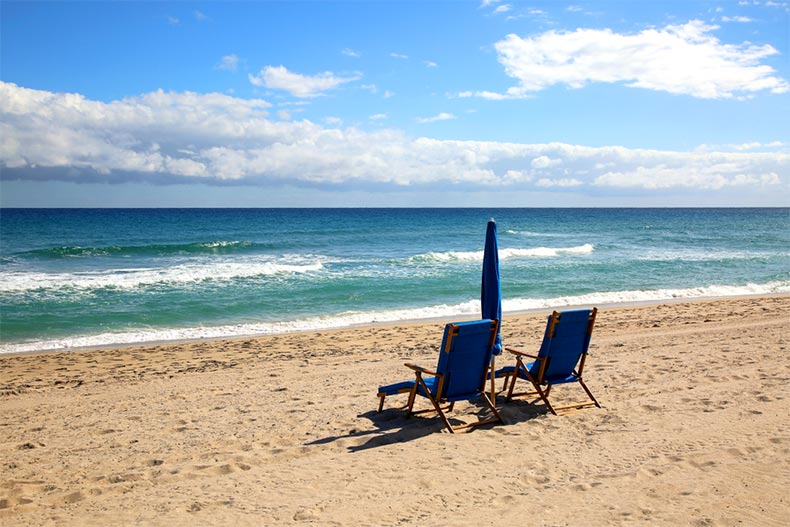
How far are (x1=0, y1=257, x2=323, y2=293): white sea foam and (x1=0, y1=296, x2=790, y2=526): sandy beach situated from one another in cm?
1054

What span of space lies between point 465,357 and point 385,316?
879cm

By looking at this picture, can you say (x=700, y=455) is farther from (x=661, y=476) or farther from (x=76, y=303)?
(x=76, y=303)

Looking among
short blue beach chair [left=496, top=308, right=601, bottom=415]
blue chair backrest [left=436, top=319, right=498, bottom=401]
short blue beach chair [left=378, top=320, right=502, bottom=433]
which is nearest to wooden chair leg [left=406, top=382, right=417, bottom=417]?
short blue beach chair [left=378, top=320, right=502, bottom=433]

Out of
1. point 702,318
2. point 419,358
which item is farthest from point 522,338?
point 702,318

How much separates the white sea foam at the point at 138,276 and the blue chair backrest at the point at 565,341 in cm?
1585

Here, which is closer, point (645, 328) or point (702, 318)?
point (645, 328)

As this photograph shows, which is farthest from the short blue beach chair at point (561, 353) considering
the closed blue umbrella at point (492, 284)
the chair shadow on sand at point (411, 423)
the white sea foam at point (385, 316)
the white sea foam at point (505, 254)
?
the white sea foam at point (505, 254)

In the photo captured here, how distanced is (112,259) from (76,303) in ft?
45.3

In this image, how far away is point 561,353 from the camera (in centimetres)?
637

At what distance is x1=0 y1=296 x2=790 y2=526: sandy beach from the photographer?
4.06 metres

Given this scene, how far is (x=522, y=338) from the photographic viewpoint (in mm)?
10938

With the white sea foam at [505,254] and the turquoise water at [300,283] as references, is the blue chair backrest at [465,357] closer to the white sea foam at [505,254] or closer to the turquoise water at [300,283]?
the turquoise water at [300,283]

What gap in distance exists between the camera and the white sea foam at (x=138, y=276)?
18828mm

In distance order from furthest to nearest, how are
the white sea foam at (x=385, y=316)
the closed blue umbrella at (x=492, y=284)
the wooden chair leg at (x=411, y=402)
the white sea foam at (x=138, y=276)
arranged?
the white sea foam at (x=138, y=276) → the white sea foam at (x=385, y=316) → the closed blue umbrella at (x=492, y=284) → the wooden chair leg at (x=411, y=402)
